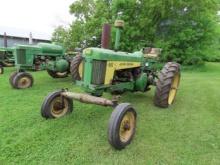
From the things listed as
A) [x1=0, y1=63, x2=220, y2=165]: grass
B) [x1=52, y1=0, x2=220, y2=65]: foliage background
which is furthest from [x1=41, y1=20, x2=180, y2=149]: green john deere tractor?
[x1=52, y1=0, x2=220, y2=65]: foliage background

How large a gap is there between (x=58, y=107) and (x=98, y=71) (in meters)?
1.02

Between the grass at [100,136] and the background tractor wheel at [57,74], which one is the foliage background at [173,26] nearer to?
the background tractor wheel at [57,74]

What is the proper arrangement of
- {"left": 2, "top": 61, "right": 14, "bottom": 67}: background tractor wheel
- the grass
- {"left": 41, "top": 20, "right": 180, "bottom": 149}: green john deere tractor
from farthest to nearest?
{"left": 2, "top": 61, "right": 14, "bottom": 67}: background tractor wheel, {"left": 41, "top": 20, "right": 180, "bottom": 149}: green john deere tractor, the grass

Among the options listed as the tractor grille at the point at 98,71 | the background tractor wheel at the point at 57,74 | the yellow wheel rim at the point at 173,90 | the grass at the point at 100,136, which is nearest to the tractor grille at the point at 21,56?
the background tractor wheel at the point at 57,74

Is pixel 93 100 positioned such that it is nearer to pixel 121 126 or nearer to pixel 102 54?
pixel 121 126

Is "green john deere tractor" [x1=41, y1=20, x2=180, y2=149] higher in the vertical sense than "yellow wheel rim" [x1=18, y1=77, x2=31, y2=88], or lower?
higher

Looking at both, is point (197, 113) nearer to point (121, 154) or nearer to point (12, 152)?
point (121, 154)

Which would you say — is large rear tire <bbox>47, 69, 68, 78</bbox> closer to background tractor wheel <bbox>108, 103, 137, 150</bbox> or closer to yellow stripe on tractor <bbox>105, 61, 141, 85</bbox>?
yellow stripe on tractor <bbox>105, 61, 141, 85</bbox>

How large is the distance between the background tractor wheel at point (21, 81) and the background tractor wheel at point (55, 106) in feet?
9.75

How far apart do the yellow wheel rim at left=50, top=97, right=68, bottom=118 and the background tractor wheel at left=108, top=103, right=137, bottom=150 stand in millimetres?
1328

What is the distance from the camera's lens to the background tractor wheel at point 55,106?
163 inches

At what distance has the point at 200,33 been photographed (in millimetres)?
14312

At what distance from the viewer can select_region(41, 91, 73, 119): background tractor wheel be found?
13.6 feet

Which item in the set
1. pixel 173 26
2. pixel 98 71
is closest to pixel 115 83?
pixel 98 71
